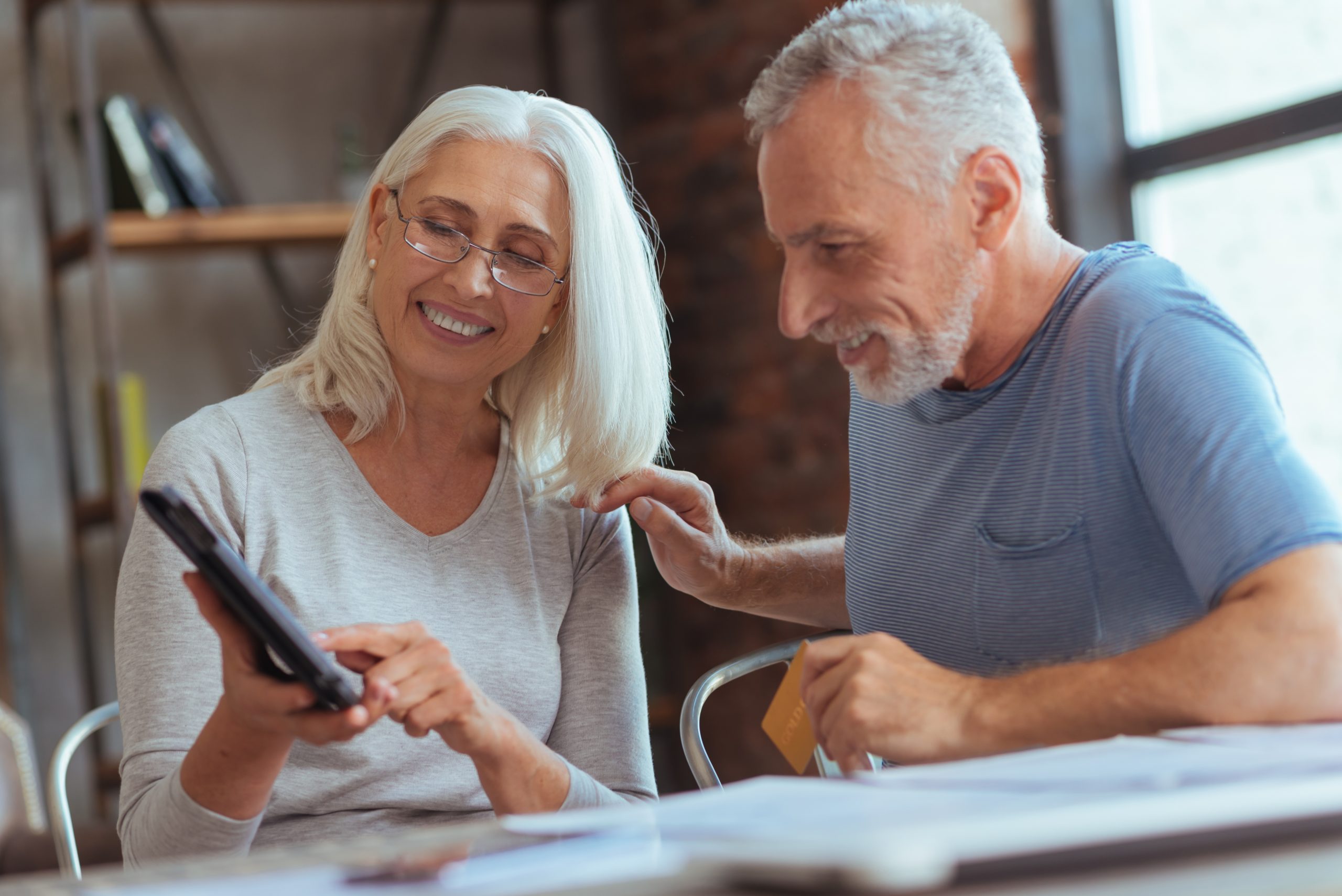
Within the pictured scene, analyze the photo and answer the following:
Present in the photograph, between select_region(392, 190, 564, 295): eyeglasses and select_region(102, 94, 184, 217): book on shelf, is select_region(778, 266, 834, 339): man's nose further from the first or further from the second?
select_region(102, 94, 184, 217): book on shelf

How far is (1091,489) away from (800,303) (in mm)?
332

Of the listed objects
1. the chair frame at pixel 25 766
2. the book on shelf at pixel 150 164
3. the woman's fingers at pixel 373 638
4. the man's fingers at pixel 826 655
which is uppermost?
the book on shelf at pixel 150 164

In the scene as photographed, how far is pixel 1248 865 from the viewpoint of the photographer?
59cm

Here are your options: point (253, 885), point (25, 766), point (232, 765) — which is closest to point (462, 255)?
point (232, 765)

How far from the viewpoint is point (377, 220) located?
1.64 meters

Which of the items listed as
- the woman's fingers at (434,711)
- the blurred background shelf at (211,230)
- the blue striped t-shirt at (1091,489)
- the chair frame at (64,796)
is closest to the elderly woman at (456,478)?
the woman's fingers at (434,711)

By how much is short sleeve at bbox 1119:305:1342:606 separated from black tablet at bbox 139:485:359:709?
0.68 m

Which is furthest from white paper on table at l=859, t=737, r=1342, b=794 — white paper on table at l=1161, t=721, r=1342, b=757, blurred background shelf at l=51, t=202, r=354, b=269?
blurred background shelf at l=51, t=202, r=354, b=269

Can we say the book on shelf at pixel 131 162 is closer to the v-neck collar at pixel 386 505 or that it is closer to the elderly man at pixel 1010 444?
the v-neck collar at pixel 386 505

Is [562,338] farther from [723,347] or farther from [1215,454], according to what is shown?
[723,347]

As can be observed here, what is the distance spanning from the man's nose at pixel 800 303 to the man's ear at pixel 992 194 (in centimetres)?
17

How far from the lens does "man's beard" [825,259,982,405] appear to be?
4.30 ft

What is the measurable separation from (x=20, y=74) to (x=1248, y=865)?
3.69 m

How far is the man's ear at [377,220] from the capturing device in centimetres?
162
